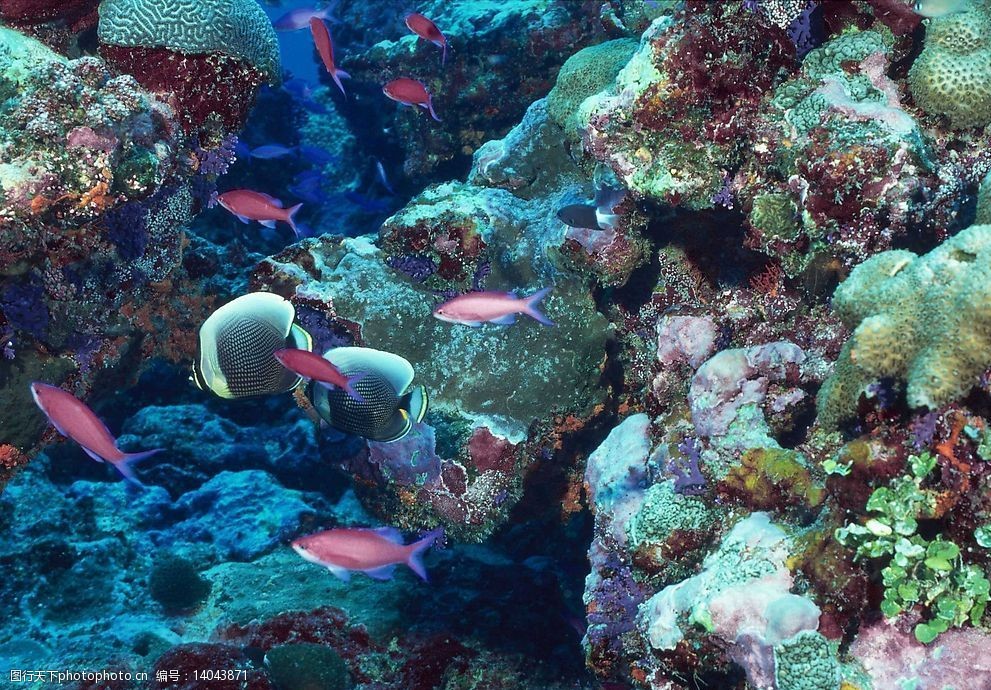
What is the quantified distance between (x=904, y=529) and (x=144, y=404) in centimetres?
789

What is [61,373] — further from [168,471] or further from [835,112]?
[835,112]

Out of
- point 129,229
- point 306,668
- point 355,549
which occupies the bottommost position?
point 306,668

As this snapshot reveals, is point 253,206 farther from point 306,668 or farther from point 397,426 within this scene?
point 306,668

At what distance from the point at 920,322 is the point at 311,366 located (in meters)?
2.83

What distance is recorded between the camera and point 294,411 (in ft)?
26.1

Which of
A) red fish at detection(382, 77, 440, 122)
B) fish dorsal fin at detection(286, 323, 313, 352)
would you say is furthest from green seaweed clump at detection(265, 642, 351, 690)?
red fish at detection(382, 77, 440, 122)

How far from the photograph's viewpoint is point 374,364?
364cm

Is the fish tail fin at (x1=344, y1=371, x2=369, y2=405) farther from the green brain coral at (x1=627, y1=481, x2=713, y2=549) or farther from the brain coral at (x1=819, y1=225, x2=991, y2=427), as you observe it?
the brain coral at (x1=819, y1=225, x2=991, y2=427)

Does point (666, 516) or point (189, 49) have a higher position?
point (189, 49)

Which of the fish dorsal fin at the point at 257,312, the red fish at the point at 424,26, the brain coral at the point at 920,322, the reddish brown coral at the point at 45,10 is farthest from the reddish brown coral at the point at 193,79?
the brain coral at the point at 920,322

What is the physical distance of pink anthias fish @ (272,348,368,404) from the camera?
3266 mm

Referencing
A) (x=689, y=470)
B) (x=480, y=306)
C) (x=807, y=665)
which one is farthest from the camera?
(x=480, y=306)

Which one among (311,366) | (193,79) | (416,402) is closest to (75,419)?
(311,366)

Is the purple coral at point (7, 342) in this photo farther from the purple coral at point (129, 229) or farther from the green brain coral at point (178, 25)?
the green brain coral at point (178, 25)
